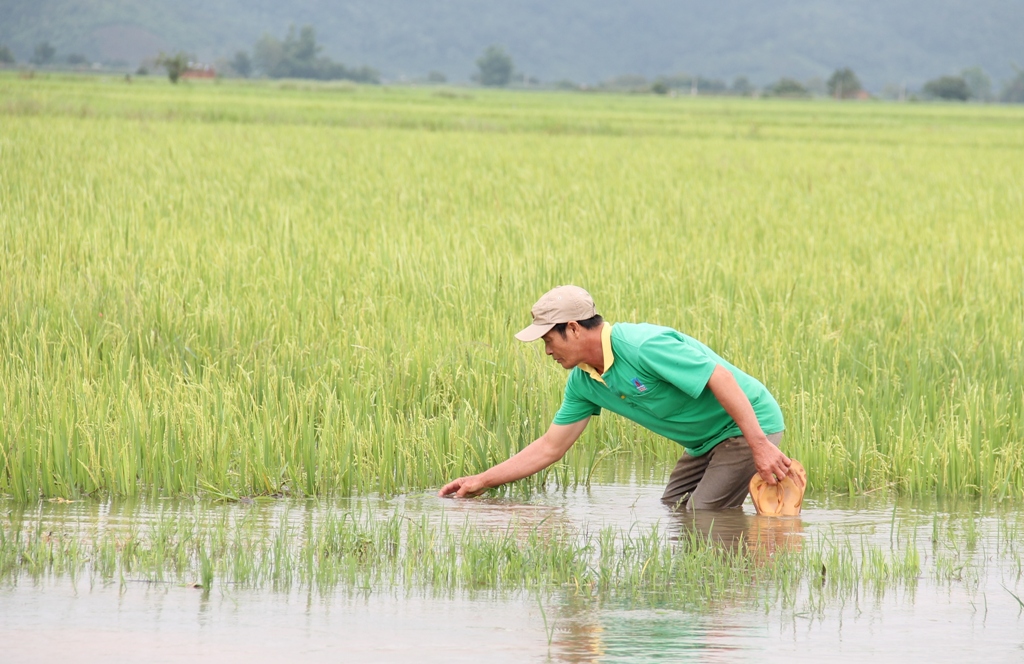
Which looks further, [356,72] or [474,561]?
[356,72]

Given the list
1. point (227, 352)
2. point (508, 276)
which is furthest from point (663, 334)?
point (508, 276)

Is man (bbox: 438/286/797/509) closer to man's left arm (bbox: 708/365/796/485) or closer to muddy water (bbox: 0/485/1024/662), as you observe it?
man's left arm (bbox: 708/365/796/485)

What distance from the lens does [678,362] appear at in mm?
3646

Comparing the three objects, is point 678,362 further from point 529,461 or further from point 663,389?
point 529,461

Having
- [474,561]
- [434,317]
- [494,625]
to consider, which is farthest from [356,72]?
[494,625]

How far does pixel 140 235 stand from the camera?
26.7 ft

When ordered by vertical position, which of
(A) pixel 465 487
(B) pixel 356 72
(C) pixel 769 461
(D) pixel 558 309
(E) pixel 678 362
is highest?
(B) pixel 356 72

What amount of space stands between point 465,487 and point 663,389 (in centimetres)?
74

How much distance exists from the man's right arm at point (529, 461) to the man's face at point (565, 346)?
1.27 ft

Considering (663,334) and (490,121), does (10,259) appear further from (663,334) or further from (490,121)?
(490,121)

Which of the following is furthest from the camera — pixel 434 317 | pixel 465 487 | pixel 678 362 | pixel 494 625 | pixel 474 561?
pixel 434 317

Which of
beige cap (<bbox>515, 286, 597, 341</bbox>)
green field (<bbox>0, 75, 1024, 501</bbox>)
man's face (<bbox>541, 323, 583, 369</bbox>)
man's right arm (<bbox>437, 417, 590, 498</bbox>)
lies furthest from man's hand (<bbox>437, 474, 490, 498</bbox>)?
beige cap (<bbox>515, 286, 597, 341</bbox>)

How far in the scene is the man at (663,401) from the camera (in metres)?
3.62

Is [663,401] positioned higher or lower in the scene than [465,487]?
higher
